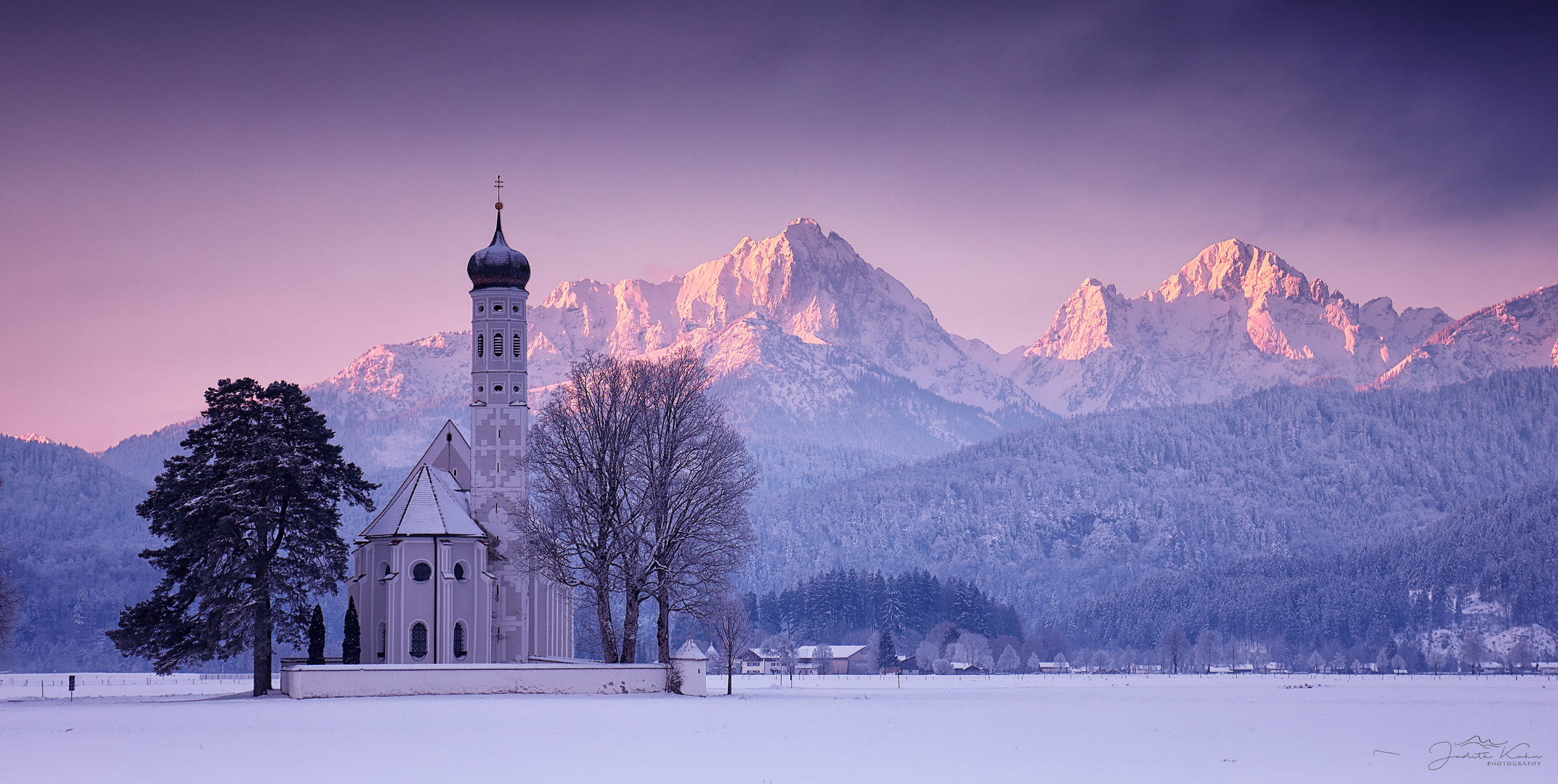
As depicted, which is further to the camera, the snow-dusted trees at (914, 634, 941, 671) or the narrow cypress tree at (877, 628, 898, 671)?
the snow-dusted trees at (914, 634, 941, 671)

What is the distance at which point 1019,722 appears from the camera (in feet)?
167

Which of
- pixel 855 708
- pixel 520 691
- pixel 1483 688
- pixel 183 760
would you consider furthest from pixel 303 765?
pixel 1483 688

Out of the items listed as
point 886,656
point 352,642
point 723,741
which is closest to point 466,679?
point 352,642

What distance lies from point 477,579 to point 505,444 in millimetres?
7556

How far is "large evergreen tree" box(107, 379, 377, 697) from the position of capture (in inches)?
2335

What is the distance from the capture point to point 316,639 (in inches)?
2437

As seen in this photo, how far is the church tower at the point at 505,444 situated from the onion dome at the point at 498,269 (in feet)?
0.12

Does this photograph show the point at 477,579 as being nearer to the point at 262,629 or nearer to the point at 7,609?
the point at 262,629

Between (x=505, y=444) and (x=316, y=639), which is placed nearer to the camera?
(x=316, y=639)

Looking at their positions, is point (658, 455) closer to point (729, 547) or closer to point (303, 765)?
point (729, 547)

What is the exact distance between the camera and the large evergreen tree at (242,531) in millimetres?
59312

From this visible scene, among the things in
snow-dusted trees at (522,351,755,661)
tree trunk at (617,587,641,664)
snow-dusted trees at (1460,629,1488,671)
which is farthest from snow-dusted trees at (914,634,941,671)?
snow-dusted trees at (522,351,755,661)

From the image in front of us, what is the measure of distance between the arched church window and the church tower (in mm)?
4779

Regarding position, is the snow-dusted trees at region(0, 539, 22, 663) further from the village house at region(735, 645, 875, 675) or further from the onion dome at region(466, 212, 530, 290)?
the village house at region(735, 645, 875, 675)
